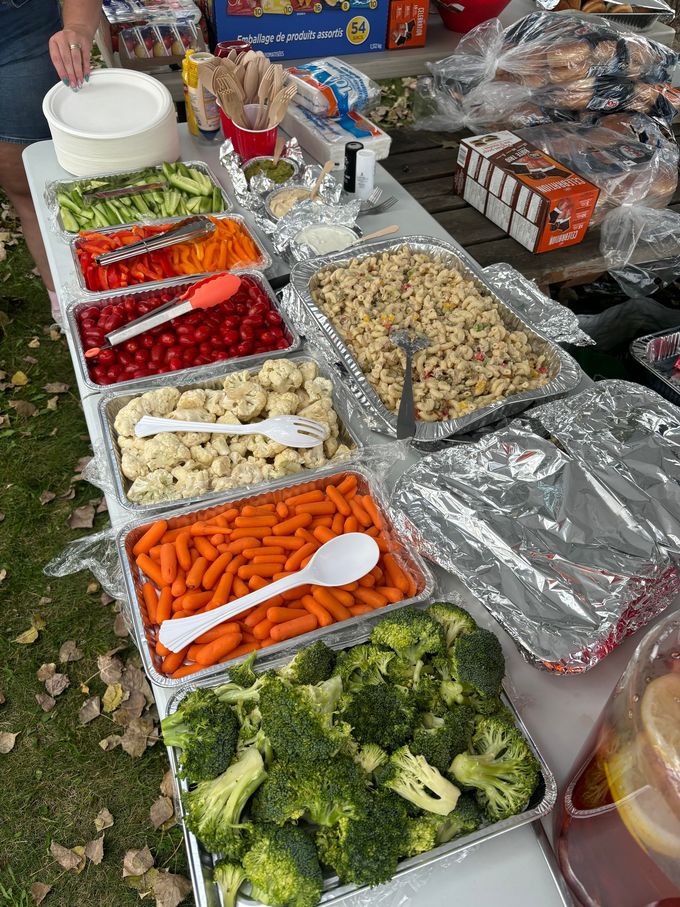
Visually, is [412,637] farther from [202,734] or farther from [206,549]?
[206,549]

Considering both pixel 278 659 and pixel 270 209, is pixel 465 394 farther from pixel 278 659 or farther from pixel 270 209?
pixel 270 209

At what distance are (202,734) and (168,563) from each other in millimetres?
472

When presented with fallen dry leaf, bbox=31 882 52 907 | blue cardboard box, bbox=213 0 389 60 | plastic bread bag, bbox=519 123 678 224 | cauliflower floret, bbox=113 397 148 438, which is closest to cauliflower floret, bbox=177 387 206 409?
cauliflower floret, bbox=113 397 148 438

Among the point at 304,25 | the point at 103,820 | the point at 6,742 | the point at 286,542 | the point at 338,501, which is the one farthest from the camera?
the point at 304,25

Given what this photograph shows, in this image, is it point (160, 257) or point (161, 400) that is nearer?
point (161, 400)

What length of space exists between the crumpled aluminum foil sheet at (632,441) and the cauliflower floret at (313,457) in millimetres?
607

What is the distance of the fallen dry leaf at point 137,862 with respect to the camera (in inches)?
86.5

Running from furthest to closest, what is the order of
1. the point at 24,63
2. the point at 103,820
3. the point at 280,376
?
the point at 24,63
the point at 103,820
the point at 280,376

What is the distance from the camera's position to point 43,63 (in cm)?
294

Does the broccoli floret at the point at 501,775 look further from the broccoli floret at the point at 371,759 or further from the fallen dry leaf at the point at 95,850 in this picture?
the fallen dry leaf at the point at 95,850

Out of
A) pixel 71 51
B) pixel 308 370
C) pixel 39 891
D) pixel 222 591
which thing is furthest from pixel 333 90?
pixel 39 891

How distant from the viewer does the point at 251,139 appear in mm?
2854

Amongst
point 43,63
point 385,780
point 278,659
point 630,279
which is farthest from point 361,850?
point 43,63

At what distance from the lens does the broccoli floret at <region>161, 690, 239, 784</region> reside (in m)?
1.17
